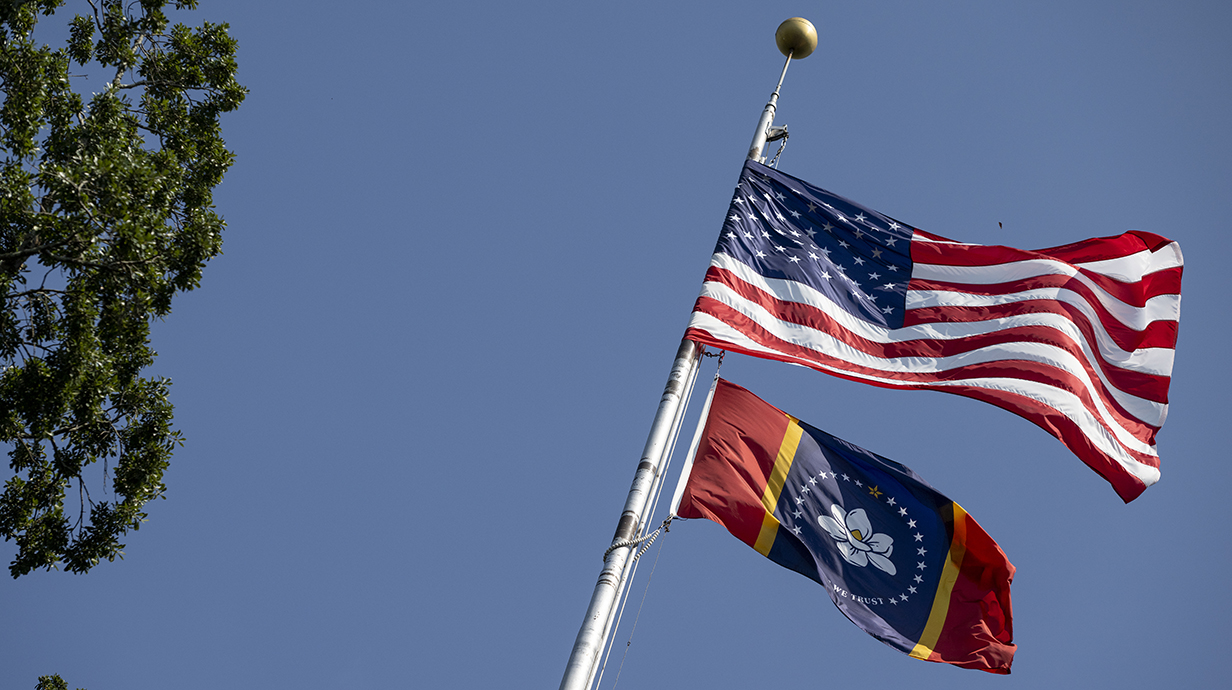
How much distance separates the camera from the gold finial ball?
58.7 feet

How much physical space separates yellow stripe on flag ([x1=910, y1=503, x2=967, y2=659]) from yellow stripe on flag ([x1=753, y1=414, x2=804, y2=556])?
188 cm

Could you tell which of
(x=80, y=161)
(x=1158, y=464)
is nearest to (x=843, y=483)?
(x=1158, y=464)

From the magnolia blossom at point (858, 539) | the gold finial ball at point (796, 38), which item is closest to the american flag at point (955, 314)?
the magnolia blossom at point (858, 539)

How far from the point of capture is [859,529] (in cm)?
1322

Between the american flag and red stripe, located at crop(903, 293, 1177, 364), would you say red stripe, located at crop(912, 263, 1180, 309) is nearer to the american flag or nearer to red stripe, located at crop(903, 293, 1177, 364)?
the american flag

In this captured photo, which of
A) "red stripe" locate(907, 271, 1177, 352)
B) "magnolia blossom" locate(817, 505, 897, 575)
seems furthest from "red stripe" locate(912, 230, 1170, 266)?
"magnolia blossom" locate(817, 505, 897, 575)

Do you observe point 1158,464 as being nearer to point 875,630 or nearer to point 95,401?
point 875,630

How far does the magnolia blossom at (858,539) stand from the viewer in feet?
42.7

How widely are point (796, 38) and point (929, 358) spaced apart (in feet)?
19.5

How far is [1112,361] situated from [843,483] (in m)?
4.73

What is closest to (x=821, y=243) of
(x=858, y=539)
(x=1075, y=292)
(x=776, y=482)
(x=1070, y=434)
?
(x=1075, y=292)

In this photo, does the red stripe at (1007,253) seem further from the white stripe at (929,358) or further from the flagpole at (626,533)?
the flagpole at (626,533)

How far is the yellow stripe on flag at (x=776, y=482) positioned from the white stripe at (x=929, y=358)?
993 millimetres

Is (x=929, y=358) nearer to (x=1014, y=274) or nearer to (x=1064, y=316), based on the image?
(x=1014, y=274)
